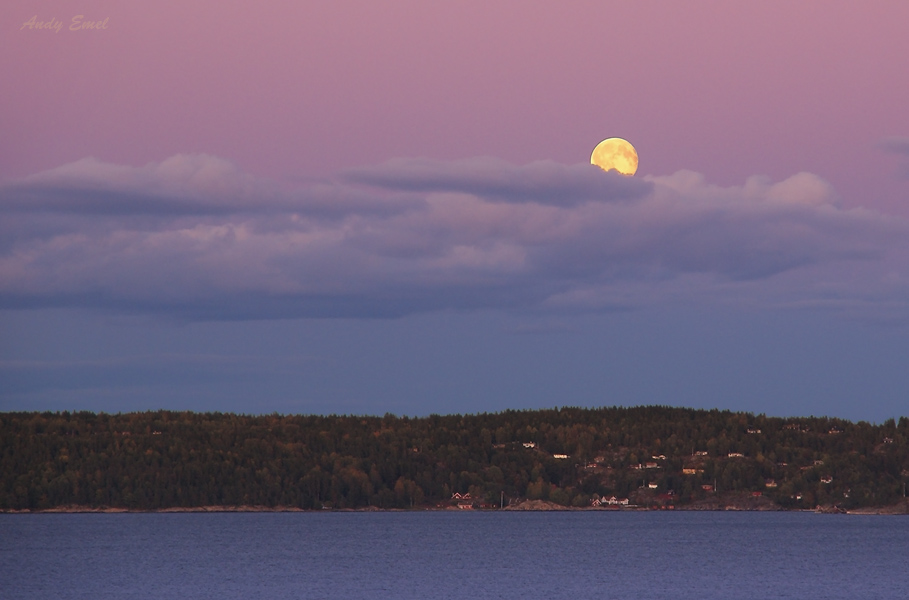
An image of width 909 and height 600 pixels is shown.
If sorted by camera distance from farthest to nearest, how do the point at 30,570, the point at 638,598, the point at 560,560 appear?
the point at 560,560, the point at 30,570, the point at 638,598

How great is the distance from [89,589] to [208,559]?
52138mm

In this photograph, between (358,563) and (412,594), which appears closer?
(412,594)

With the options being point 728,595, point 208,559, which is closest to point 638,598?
point 728,595

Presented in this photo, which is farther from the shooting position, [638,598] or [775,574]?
[775,574]

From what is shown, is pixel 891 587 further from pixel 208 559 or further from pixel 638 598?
pixel 208 559

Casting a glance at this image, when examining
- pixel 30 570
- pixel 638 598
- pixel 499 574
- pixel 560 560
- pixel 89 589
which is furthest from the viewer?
pixel 560 560

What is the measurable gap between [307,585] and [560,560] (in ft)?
188

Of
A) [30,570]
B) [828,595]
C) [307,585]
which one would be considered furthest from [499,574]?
[30,570]

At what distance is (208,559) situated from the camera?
198 meters

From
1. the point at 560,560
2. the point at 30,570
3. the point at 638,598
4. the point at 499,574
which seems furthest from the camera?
the point at 560,560

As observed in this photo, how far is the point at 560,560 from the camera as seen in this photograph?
195000 mm

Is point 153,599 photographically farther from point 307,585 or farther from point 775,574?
point 775,574

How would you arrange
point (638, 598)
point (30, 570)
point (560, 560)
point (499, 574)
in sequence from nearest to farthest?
point (638, 598) → point (499, 574) → point (30, 570) → point (560, 560)

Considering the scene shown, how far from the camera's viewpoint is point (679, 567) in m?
181
